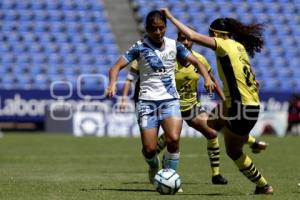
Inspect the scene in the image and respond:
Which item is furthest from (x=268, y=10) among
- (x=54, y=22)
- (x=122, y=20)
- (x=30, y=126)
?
(x=30, y=126)

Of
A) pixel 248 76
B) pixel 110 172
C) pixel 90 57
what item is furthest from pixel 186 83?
pixel 90 57

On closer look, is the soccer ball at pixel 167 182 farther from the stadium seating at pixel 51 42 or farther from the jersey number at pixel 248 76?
the stadium seating at pixel 51 42

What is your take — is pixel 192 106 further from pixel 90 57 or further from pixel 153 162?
pixel 90 57

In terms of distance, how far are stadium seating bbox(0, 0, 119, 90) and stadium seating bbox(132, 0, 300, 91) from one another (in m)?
2.45

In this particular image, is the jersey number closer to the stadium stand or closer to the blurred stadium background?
the blurred stadium background

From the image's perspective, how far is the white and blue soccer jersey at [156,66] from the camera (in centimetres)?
1157

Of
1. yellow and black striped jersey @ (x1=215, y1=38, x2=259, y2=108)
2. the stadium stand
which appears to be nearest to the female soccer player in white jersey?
yellow and black striped jersey @ (x1=215, y1=38, x2=259, y2=108)

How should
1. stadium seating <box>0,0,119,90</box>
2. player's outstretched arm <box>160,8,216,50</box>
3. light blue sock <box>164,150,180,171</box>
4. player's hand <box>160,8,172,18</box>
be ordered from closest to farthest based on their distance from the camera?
1. player's outstretched arm <box>160,8,216,50</box>
2. player's hand <box>160,8,172,18</box>
3. light blue sock <box>164,150,180,171</box>
4. stadium seating <box>0,0,119,90</box>

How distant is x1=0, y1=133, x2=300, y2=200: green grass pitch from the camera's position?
11.2m

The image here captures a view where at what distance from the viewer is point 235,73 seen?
11.1 meters

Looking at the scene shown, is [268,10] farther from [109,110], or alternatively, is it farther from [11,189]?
[11,189]

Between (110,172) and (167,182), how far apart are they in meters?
4.70

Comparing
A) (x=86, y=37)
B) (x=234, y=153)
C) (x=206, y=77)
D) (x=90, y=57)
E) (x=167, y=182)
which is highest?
(x=206, y=77)

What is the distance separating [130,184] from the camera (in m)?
13.0
